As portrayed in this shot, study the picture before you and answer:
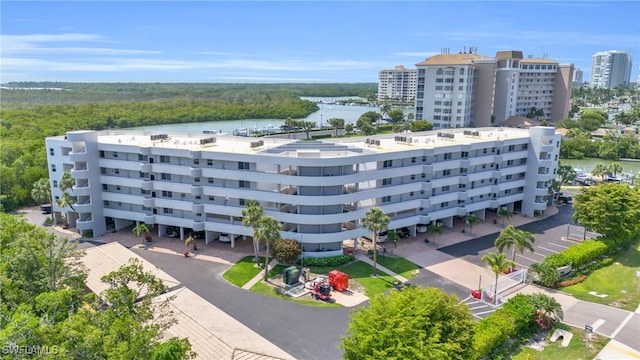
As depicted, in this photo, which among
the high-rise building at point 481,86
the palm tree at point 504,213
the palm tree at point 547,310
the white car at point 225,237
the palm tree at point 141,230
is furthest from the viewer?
the high-rise building at point 481,86

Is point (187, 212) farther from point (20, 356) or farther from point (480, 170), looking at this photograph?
point (480, 170)

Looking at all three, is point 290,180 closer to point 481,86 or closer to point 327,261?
point 327,261

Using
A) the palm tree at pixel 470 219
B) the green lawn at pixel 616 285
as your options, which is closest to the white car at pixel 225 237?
the palm tree at pixel 470 219

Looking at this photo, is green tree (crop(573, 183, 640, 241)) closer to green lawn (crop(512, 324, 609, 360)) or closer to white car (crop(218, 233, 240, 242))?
green lawn (crop(512, 324, 609, 360))

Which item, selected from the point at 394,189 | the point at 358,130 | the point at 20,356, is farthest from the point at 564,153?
the point at 20,356

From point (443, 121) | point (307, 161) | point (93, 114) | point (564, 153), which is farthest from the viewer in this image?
point (93, 114)

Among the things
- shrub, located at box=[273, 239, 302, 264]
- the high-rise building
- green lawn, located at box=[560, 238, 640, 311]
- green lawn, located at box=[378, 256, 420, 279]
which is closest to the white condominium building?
shrub, located at box=[273, 239, 302, 264]

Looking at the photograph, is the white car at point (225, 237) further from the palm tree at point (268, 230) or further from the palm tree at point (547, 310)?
the palm tree at point (547, 310)
